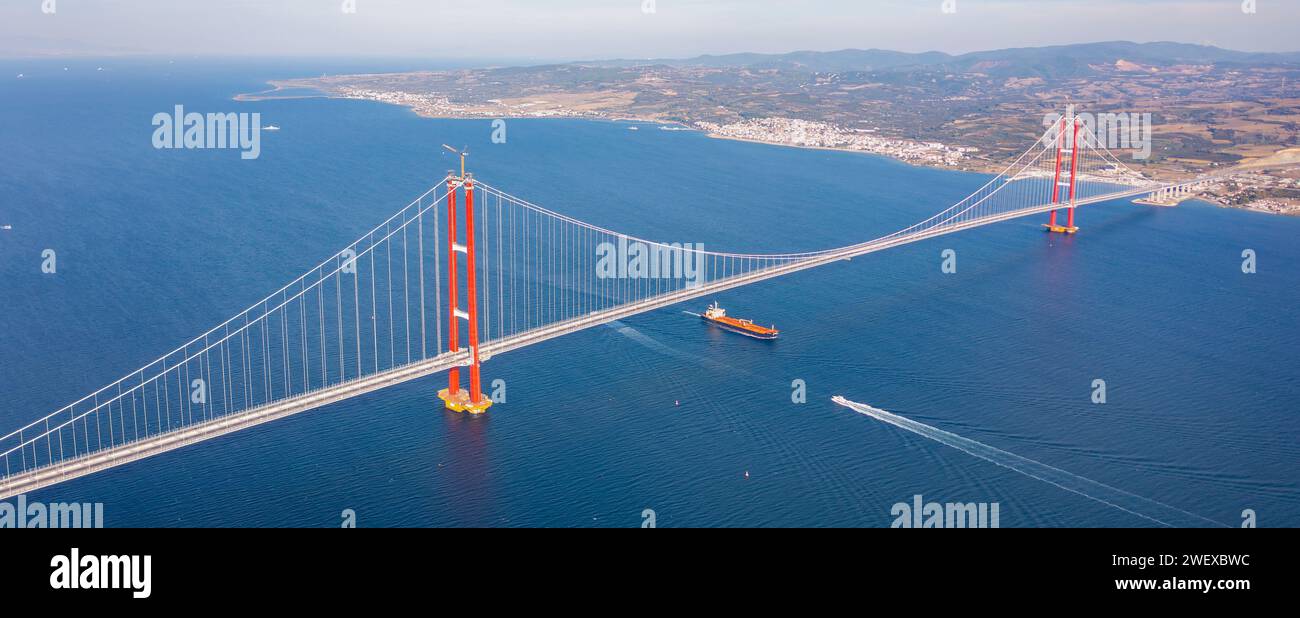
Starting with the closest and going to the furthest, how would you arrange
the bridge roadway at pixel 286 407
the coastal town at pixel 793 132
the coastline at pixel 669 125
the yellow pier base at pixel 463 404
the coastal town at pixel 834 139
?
the bridge roadway at pixel 286 407, the yellow pier base at pixel 463 404, the coastline at pixel 669 125, the coastal town at pixel 793 132, the coastal town at pixel 834 139

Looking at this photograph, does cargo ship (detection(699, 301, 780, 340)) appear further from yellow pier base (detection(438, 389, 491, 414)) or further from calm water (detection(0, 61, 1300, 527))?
yellow pier base (detection(438, 389, 491, 414))

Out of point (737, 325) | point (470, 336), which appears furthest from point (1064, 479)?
point (470, 336)

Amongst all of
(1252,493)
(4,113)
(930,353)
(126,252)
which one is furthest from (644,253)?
(4,113)

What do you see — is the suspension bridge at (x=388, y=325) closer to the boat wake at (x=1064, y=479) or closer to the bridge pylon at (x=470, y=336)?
the bridge pylon at (x=470, y=336)

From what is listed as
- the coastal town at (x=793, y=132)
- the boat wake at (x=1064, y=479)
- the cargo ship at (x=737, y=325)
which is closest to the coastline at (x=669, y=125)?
the coastal town at (x=793, y=132)

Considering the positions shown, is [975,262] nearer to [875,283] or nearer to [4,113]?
[875,283]
